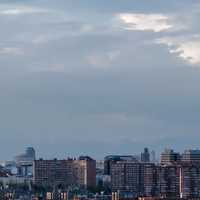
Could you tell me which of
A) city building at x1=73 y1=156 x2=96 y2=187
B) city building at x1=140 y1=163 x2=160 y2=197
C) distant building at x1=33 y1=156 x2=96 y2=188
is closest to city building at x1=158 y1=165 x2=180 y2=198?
city building at x1=140 y1=163 x2=160 y2=197

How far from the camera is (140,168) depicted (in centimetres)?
10338

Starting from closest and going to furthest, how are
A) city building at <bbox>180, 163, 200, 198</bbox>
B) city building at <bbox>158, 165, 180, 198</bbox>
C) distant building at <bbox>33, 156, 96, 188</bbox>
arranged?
1. city building at <bbox>180, 163, 200, 198</bbox>
2. city building at <bbox>158, 165, 180, 198</bbox>
3. distant building at <bbox>33, 156, 96, 188</bbox>

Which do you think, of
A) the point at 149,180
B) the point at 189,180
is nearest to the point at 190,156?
the point at 149,180

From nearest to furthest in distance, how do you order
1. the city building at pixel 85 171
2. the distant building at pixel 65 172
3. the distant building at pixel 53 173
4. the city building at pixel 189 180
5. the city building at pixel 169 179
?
the city building at pixel 189 180
the city building at pixel 169 179
the city building at pixel 85 171
the distant building at pixel 65 172
the distant building at pixel 53 173

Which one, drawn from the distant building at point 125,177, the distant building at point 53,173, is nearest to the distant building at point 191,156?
the distant building at point 125,177

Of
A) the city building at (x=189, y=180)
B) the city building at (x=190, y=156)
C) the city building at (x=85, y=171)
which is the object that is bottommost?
the city building at (x=189, y=180)

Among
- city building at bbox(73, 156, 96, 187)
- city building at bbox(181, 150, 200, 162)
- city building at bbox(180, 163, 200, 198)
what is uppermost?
city building at bbox(181, 150, 200, 162)

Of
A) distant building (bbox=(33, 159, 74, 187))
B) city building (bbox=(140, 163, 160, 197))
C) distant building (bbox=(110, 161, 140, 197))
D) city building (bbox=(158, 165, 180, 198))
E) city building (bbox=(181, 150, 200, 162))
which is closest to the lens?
city building (bbox=(158, 165, 180, 198))

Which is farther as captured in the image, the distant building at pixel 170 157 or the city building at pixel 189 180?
the distant building at pixel 170 157

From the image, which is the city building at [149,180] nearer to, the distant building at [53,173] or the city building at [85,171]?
the city building at [85,171]

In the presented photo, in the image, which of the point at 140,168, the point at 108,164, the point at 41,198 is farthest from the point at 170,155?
the point at 41,198

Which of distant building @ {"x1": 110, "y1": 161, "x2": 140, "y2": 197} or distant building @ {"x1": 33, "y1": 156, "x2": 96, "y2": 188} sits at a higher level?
distant building @ {"x1": 33, "y1": 156, "x2": 96, "y2": 188}

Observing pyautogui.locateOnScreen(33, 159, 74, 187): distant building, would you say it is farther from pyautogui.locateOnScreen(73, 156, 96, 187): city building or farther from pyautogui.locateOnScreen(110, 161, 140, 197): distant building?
pyautogui.locateOnScreen(110, 161, 140, 197): distant building

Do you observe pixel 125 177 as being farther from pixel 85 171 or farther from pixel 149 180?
pixel 85 171
